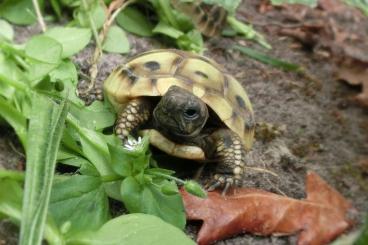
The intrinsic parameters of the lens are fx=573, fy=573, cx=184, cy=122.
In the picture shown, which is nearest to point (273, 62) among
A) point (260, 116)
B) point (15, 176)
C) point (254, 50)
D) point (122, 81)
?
point (254, 50)

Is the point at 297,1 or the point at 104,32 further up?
the point at 297,1

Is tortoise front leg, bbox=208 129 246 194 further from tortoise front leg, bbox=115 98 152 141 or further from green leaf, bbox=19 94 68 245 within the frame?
green leaf, bbox=19 94 68 245

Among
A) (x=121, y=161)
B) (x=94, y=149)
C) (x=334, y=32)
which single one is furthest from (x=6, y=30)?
(x=334, y=32)

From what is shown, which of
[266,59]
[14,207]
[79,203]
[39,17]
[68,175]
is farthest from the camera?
[266,59]

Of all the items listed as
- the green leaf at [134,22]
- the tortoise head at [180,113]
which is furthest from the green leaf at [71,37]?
the tortoise head at [180,113]

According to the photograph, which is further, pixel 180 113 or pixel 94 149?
pixel 180 113

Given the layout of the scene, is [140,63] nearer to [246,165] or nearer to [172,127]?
[172,127]

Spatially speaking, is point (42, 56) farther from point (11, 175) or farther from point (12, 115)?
point (11, 175)

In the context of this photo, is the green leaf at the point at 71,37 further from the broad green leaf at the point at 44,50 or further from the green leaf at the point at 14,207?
the green leaf at the point at 14,207
